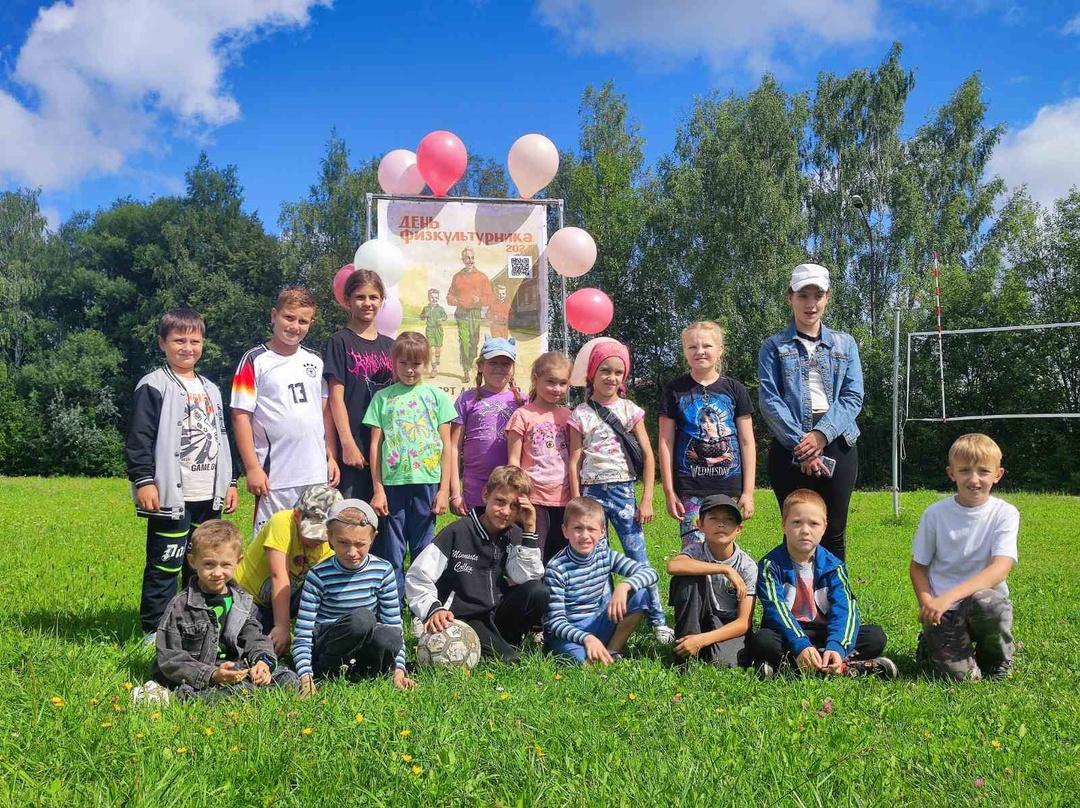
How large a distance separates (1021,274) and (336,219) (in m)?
23.0

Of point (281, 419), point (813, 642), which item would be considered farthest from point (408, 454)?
point (813, 642)

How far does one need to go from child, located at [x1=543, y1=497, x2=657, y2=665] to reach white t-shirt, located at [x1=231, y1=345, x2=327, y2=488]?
4.42 feet

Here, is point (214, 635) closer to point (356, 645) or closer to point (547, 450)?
point (356, 645)

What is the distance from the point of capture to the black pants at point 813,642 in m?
3.99

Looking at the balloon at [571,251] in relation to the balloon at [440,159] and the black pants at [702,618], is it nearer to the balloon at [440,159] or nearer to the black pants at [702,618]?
the balloon at [440,159]

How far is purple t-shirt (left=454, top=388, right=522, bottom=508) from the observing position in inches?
200

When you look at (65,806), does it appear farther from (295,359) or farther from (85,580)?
(85,580)

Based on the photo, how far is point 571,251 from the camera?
1017cm

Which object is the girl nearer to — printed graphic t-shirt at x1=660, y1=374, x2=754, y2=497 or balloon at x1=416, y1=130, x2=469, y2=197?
printed graphic t-shirt at x1=660, y1=374, x2=754, y2=497

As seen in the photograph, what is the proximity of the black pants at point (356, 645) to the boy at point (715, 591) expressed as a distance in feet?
4.39

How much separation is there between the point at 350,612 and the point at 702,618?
1.67m

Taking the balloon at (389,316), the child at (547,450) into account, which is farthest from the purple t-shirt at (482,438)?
the balloon at (389,316)

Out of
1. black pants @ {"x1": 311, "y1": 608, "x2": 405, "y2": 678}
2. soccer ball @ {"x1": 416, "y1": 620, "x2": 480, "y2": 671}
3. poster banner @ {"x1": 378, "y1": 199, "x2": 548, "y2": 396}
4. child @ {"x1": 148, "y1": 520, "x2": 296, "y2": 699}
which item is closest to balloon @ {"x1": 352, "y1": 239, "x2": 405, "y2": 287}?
poster banner @ {"x1": 378, "y1": 199, "x2": 548, "y2": 396}

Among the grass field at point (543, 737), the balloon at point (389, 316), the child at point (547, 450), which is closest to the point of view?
the grass field at point (543, 737)
